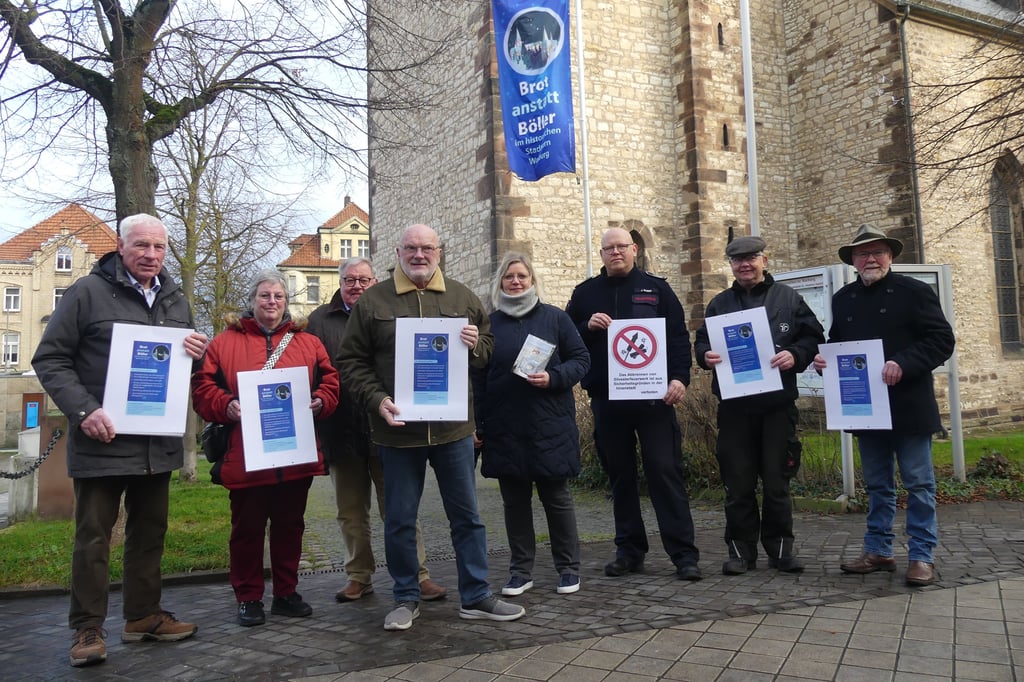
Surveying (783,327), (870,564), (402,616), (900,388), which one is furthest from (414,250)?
(870,564)

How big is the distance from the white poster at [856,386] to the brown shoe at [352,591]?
3.24m

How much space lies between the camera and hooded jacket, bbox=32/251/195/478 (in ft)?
13.3

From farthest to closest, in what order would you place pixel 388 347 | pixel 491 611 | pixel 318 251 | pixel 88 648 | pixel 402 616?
pixel 318 251 → pixel 388 347 → pixel 491 611 → pixel 402 616 → pixel 88 648

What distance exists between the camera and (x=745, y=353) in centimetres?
524

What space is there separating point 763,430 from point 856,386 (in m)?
0.65

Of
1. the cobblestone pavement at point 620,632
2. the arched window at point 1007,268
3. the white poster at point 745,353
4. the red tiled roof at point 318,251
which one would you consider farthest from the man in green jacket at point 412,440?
the red tiled roof at point 318,251

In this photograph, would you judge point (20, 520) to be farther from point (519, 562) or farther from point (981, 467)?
point (981, 467)

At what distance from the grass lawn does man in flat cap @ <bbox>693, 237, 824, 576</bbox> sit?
3895 millimetres

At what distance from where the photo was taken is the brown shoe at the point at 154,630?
431 cm

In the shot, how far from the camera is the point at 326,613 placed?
15.6 feet

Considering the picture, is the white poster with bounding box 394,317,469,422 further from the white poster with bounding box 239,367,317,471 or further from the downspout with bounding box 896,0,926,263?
the downspout with bounding box 896,0,926,263

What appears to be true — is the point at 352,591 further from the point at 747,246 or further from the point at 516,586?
the point at 747,246

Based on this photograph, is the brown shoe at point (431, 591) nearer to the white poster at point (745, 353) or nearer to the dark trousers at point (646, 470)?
the dark trousers at point (646, 470)

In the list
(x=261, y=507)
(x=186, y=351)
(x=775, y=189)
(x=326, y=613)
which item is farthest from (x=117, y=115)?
(x=775, y=189)
